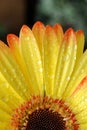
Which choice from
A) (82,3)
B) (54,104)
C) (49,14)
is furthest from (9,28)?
(54,104)

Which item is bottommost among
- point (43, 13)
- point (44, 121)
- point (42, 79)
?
point (44, 121)

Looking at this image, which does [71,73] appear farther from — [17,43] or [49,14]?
[49,14]

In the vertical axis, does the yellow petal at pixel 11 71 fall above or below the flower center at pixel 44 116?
above

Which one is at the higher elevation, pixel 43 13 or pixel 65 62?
pixel 43 13

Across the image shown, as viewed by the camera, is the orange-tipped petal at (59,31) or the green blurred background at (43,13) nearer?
the orange-tipped petal at (59,31)

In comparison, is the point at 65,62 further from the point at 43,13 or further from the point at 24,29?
the point at 43,13

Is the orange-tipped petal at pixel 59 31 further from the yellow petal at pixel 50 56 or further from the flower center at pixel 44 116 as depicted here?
the flower center at pixel 44 116

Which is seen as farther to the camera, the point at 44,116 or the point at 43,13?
the point at 43,13

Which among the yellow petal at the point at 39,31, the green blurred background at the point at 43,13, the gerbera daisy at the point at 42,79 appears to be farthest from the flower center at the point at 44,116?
the green blurred background at the point at 43,13

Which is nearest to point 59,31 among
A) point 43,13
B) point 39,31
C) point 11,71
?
point 39,31
